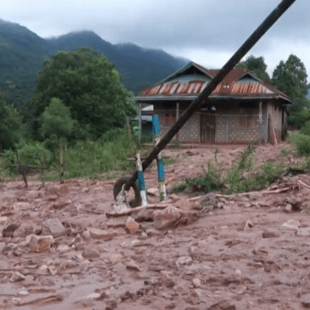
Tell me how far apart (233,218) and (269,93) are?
14068 mm

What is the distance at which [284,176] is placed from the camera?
291 inches

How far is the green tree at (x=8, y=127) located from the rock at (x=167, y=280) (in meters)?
23.0

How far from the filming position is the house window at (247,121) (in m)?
19.1

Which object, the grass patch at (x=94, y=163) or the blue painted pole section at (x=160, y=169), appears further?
the grass patch at (x=94, y=163)

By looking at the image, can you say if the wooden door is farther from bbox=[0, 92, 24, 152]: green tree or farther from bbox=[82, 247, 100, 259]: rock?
bbox=[82, 247, 100, 259]: rock

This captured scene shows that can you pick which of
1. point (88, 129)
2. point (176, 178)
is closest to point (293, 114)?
point (88, 129)

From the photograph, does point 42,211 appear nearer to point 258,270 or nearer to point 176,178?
point 176,178

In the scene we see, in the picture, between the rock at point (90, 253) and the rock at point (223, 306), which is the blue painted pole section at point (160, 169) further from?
the rock at point (223, 306)

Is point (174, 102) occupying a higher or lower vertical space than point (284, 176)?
higher

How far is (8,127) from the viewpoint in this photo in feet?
82.9

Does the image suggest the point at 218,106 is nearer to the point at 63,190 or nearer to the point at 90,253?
the point at 63,190

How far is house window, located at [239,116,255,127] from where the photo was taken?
19141mm

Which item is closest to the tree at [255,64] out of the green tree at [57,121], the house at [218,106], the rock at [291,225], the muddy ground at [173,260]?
the green tree at [57,121]

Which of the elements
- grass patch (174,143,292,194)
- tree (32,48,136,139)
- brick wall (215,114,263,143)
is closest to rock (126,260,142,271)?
grass patch (174,143,292,194)
